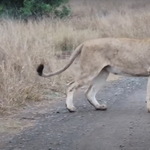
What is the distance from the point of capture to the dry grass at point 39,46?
10.5 metres

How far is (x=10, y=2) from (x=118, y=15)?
155 inches

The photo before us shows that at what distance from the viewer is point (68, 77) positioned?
42.4ft

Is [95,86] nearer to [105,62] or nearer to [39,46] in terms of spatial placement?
[105,62]

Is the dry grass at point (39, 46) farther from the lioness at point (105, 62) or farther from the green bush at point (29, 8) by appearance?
the green bush at point (29, 8)

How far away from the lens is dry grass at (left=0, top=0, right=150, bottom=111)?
413 inches

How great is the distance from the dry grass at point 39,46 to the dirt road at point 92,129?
748 millimetres

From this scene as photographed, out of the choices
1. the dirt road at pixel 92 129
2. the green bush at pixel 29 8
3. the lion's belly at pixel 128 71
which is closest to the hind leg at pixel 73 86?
the dirt road at pixel 92 129

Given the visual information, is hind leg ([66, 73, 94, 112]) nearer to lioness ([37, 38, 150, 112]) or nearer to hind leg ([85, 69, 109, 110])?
lioness ([37, 38, 150, 112])

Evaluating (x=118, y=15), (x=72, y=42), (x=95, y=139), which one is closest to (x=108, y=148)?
(x=95, y=139)

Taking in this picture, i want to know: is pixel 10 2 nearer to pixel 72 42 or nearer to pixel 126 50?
pixel 72 42

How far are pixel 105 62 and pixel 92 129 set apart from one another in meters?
1.82

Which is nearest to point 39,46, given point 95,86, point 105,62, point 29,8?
point 95,86

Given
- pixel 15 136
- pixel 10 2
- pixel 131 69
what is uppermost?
pixel 10 2

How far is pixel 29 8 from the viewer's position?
21.8m
